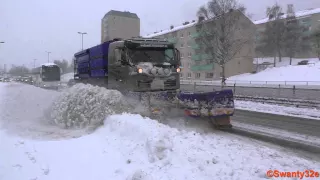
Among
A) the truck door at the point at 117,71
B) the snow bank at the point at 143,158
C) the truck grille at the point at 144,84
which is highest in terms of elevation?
the truck door at the point at 117,71

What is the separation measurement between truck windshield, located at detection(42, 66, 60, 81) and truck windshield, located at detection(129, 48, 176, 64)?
29.4 meters

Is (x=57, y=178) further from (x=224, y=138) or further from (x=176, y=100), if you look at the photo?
(x=176, y=100)

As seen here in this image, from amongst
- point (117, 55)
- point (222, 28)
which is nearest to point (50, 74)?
point (222, 28)

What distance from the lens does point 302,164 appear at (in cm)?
581

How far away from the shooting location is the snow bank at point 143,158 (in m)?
5.21

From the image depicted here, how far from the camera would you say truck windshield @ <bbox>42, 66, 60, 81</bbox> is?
37500 millimetres

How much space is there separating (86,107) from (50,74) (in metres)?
30.2

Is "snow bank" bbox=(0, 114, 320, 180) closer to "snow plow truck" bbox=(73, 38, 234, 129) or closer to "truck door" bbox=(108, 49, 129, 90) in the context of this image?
"snow plow truck" bbox=(73, 38, 234, 129)

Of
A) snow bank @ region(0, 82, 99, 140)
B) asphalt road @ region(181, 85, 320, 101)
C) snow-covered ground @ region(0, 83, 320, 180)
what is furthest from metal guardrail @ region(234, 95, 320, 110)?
snow bank @ region(0, 82, 99, 140)

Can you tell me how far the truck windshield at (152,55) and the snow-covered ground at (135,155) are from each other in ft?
9.90

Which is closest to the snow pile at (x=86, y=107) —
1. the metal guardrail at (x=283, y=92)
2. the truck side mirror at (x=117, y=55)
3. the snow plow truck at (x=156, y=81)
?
the snow plow truck at (x=156, y=81)

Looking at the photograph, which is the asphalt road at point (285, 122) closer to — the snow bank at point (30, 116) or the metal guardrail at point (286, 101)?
the metal guardrail at point (286, 101)

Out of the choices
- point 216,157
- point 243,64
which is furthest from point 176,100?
point 243,64

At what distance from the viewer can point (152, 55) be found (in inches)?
456
